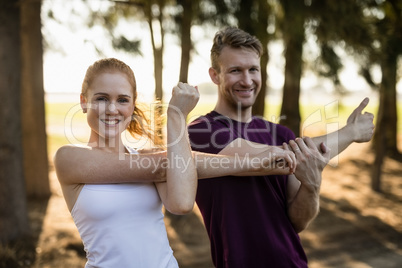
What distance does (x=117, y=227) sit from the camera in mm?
1630

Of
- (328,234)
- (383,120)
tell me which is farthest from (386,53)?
(328,234)

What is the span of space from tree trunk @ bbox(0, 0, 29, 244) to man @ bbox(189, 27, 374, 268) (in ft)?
11.0

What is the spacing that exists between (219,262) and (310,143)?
73 centimetres

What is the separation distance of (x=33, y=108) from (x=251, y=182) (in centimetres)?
622

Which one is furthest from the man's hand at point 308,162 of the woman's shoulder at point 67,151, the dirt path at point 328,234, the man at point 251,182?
the dirt path at point 328,234

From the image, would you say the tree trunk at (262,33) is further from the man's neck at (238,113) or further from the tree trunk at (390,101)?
the man's neck at (238,113)

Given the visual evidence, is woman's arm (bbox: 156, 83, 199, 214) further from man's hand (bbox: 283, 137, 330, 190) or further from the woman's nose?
man's hand (bbox: 283, 137, 330, 190)

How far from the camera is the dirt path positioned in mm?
4930

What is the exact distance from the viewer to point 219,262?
2.06 meters

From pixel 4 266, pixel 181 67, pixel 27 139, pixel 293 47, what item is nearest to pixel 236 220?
pixel 4 266

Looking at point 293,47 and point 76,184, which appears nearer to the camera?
point 76,184

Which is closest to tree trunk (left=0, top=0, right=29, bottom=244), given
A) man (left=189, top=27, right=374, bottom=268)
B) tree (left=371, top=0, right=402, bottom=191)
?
man (left=189, top=27, right=374, bottom=268)

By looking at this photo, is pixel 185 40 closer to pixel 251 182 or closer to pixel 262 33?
pixel 262 33

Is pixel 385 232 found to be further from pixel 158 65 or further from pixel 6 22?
pixel 6 22
